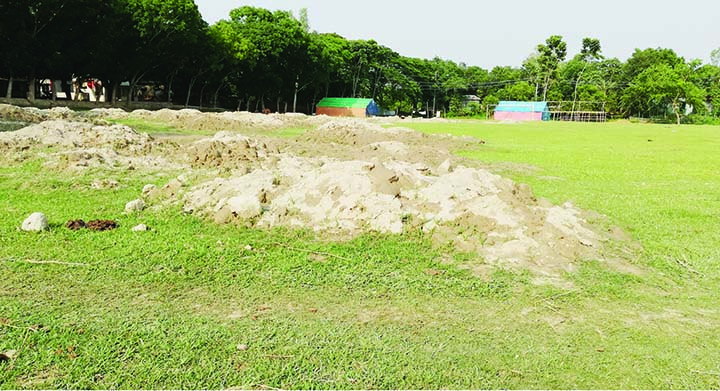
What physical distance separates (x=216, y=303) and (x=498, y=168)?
1021 centimetres

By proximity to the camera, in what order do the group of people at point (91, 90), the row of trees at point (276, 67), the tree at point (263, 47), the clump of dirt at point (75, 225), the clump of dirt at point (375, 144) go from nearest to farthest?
the clump of dirt at point (75, 225), the clump of dirt at point (375, 144), the row of trees at point (276, 67), the group of people at point (91, 90), the tree at point (263, 47)

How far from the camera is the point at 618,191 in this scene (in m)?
10.3

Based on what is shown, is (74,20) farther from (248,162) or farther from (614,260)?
(614,260)

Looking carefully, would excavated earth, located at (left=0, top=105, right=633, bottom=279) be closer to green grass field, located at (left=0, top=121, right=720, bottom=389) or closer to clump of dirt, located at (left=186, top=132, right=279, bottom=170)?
green grass field, located at (left=0, top=121, right=720, bottom=389)

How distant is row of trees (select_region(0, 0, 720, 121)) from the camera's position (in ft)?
109

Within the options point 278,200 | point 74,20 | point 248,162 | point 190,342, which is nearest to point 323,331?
point 190,342

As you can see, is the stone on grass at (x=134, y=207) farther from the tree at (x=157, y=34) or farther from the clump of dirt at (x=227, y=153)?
the tree at (x=157, y=34)

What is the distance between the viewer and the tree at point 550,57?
3088 inches

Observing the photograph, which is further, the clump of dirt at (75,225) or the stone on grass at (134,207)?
the stone on grass at (134,207)

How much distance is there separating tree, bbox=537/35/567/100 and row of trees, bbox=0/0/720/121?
14 centimetres

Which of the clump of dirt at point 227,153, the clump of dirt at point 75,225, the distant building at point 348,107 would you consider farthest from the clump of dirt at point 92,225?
the distant building at point 348,107

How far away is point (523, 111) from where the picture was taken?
2879 inches

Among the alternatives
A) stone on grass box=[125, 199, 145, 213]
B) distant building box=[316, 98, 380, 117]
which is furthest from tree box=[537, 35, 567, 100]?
stone on grass box=[125, 199, 145, 213]

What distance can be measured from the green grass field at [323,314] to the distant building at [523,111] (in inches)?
2680
